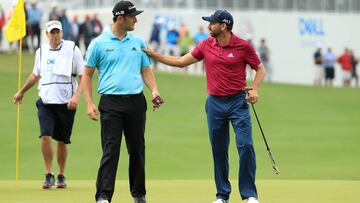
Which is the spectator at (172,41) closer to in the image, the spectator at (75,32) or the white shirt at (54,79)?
the spectator at (75,32)

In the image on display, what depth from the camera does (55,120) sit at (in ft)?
51.6

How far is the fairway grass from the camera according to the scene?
1385 centimetres

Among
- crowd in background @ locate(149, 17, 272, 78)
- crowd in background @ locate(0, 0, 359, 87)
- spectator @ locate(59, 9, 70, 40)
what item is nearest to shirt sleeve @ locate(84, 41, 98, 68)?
crowd in background @ locate(0, 0, 359, 87)

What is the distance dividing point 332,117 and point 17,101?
52.4ft

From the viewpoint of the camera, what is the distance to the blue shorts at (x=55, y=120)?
15531 mm

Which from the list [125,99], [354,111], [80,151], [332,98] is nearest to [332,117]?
[354,111]

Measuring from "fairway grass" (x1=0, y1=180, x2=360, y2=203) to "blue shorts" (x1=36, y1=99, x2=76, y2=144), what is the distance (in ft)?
2.43

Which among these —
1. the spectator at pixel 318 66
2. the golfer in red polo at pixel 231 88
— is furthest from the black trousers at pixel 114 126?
the spectator at pixel 318 66

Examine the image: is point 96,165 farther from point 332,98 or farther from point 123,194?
point 332,98

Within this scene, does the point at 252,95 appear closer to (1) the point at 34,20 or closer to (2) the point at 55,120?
(2) the point at 55,120

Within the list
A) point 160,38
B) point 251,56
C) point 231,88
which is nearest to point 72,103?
point 231,88

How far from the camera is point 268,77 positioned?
51.1 m

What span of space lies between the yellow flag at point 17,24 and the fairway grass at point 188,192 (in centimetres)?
227

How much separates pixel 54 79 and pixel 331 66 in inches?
1314
